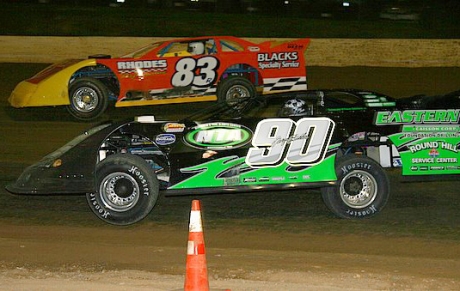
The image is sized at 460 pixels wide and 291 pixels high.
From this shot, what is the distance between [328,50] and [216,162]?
14.8 m

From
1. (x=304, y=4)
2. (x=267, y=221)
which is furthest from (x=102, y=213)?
(x=304, y=4)

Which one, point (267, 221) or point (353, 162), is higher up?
point (353, 162)

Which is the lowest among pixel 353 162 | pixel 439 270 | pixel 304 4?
pixel 439 270

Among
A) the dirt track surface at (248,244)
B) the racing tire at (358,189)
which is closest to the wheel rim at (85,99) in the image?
the dirt track surface at (248,244)

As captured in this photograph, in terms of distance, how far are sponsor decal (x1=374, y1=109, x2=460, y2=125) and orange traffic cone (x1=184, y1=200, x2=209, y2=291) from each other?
333 centimetres

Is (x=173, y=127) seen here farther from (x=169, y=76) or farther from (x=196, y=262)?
(x=169, y=76)

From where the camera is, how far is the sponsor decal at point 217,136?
309 inches

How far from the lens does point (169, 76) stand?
14.1m

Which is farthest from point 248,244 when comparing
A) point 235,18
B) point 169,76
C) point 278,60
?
point 235,18

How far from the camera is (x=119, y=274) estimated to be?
20.2 ft

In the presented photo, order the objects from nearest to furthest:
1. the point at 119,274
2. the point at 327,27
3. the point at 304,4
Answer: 1. the point at 119,274
2. the point at 327,27
3. the point at 304,4

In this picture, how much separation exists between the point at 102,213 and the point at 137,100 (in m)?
6.36

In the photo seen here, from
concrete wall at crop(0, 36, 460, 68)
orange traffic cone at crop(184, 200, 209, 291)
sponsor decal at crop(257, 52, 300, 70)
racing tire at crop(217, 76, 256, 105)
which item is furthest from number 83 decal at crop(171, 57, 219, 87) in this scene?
orange traffic cone at crop(184, 200, 209, 291)

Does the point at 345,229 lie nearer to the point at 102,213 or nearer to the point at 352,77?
the point at 102,213
